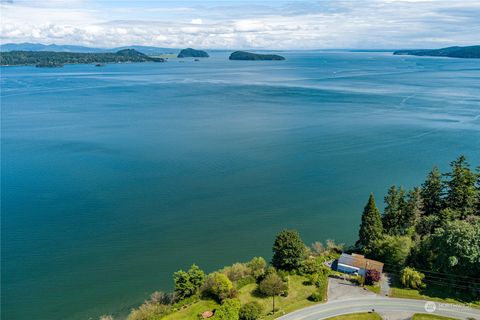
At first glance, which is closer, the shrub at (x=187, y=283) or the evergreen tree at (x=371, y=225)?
the shrub at (x=187, y=283)

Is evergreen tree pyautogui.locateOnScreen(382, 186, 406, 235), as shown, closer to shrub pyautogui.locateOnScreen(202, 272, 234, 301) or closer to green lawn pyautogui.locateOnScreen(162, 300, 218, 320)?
shrub pyautogui.locateOnScreen(202, 272, 234, 301)

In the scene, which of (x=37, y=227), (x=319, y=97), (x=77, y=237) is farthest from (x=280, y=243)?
(x=319, y=97)

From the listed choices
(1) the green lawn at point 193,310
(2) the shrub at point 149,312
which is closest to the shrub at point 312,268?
(1) the green lawn at point 193,310

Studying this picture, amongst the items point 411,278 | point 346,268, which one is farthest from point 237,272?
point 411,278

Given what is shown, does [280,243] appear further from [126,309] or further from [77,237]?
[77,237]

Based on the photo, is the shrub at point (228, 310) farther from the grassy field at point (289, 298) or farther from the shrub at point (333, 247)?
the shrub at point (333, 247)

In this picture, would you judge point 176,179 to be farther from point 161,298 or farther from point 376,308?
point 376,308
